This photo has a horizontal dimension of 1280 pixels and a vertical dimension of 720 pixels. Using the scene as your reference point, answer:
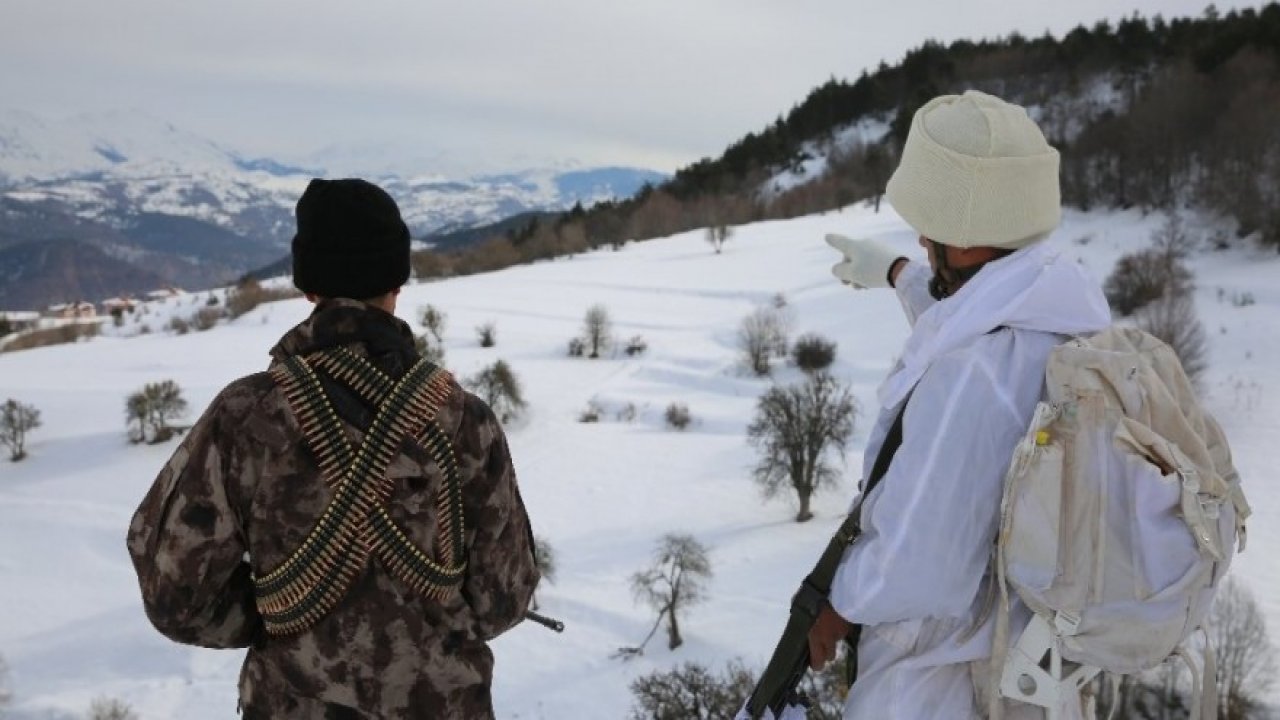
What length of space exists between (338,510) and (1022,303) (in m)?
1.32

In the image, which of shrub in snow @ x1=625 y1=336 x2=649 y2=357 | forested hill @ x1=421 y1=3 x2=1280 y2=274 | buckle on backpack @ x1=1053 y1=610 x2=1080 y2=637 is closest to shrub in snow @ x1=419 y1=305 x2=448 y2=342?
shrub in snow @ x1=625 y1=336 x2=649 y2=357

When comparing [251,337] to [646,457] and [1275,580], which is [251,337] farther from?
[1275,580]

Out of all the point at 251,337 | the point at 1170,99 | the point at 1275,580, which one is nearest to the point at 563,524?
the point at 1275,580

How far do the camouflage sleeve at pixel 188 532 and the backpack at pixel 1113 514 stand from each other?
1423 mm

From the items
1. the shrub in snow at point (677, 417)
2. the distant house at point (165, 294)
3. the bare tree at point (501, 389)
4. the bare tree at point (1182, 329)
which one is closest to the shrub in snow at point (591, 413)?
the bare tree at point (501, 389)

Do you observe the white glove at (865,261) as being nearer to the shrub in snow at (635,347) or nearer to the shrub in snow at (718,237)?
the shrub in snow at (635,347)

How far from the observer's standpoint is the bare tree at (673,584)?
17.5m

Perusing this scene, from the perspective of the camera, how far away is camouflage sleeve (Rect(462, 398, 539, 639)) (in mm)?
1697

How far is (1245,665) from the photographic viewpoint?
12805 mm

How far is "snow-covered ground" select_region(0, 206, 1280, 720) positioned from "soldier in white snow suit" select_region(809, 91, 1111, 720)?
1415 centimetres

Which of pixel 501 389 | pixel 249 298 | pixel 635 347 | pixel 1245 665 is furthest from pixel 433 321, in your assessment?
pixel 1245 665

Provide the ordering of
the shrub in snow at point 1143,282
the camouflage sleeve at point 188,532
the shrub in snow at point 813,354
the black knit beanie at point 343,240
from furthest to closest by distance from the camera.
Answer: the shrub in snow at point 813,354 < the shrub in snow at point 1143,282 < the black knit beanie at point 343,240 < the camouflage sleeve at point 188,532

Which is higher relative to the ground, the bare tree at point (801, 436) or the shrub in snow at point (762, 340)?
the shrub in snow at point (762, 340)

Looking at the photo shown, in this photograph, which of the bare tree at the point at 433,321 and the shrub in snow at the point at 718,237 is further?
the shrub in snow at the point at 718,237
